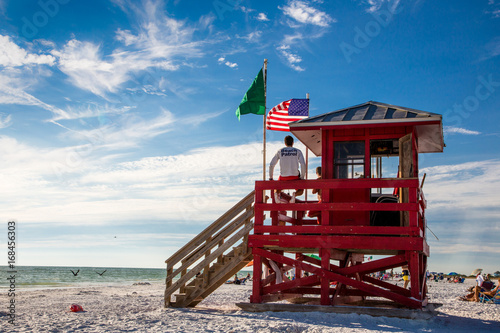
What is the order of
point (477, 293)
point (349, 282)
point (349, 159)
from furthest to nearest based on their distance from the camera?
point (477, 293)
point (349, 159)
point (349, 282)

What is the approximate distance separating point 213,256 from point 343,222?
331 centimetres

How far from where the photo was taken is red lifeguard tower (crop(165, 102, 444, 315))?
10.5m

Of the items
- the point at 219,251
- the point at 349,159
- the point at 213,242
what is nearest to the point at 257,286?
the point at 219,251

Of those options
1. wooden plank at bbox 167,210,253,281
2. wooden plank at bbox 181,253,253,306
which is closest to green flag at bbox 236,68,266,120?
wooden plank at bbox 167,210,253,281

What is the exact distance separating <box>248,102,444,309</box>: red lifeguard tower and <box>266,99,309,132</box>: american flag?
2.46m

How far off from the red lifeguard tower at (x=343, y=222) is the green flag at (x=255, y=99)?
8.02 feet

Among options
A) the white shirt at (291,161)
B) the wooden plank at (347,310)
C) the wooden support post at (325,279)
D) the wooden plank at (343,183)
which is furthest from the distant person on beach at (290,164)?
the wooden plank at (347,310)

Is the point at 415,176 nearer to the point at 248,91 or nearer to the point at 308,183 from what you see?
the point at 308,183

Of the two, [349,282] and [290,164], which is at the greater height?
[290,164]

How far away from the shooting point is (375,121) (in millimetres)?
10922

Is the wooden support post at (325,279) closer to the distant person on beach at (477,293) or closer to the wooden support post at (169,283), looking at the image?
the wooden support post at (169,283)

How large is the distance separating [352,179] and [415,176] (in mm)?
1664

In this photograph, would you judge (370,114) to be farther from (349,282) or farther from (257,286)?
(257,286)

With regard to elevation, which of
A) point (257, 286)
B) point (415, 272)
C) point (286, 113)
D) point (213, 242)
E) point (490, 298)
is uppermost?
point (286, 113)
